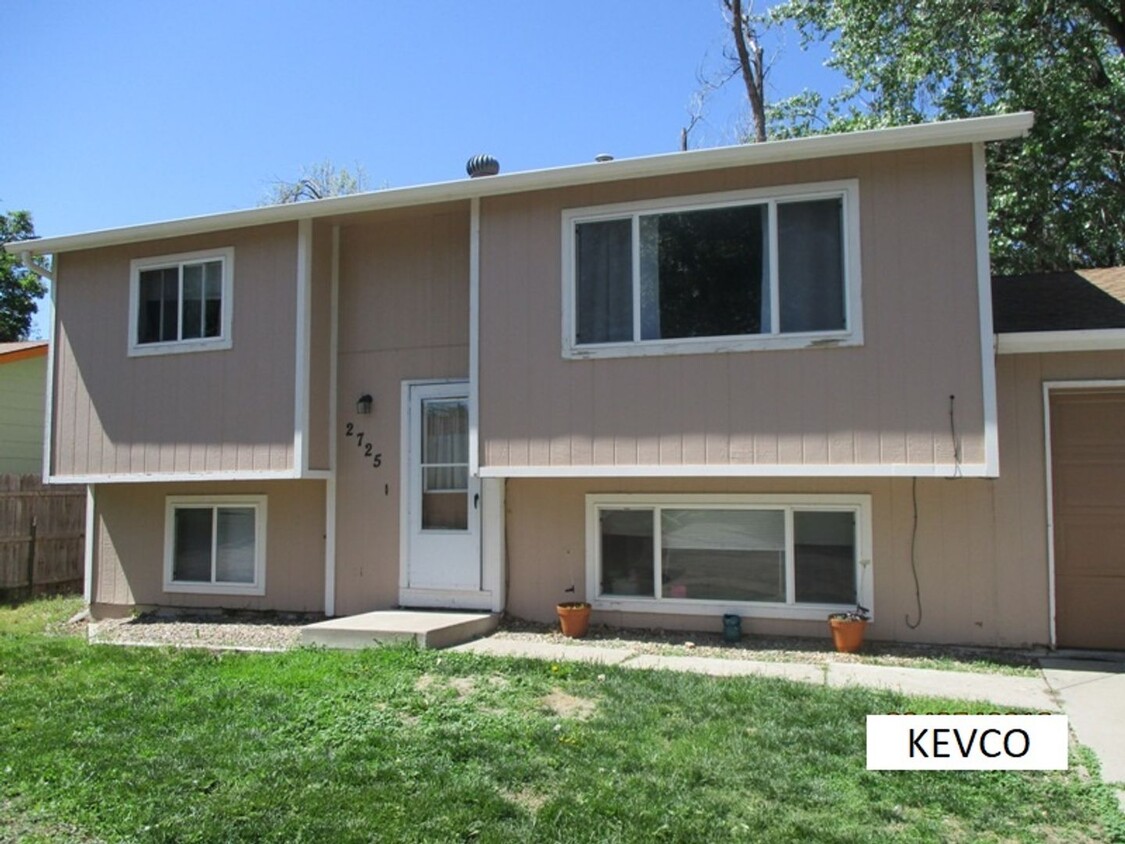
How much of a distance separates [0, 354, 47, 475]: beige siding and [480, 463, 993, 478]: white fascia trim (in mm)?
9805

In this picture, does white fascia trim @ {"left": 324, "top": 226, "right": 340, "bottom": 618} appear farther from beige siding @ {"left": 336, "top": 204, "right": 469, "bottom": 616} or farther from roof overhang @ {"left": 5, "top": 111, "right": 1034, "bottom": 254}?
roof overhang @ {"left": 5, "top": 111, "right": 1034, "bottom": 254}

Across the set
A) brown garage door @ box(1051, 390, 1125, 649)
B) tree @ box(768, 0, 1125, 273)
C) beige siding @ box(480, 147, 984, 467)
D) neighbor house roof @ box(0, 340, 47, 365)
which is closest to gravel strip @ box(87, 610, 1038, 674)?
brown garage door @ box(1051, 390, 1125, 649)

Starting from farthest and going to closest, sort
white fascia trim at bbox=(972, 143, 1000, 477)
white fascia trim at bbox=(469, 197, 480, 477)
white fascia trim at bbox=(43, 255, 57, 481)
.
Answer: white fascia trim at bbox=(43, 255, 57, 481) < white fascia trim at bbox=(469, 197, 480, 477) < white fascia trim at bbox=(972, 143, 1000, 477)

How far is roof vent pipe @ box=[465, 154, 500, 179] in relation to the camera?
8969mm

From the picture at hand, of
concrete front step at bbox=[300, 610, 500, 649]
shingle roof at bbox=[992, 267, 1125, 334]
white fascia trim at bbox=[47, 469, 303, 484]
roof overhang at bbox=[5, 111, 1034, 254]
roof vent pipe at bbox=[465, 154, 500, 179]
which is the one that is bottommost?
concrete front step at bbox=[300, 610, 500, 649]

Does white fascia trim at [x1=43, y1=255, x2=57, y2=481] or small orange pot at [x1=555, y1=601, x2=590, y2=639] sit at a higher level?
white fascia trim at [x1=43, y1=255, x2=57, y2=481]

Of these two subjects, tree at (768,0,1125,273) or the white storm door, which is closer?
the white storm door

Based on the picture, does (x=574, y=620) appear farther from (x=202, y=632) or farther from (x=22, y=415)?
(x=22, y=415)

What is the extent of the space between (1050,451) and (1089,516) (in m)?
0.60

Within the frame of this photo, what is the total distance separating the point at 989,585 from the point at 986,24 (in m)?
10.2

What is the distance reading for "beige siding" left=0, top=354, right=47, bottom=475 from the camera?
1360 cm

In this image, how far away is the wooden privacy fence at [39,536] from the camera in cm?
1147

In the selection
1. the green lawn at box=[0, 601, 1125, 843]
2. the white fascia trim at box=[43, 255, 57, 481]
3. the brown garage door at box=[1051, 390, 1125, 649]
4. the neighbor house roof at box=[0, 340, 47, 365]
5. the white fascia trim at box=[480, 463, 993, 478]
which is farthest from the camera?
the neighbor house roof at box=[0, 340, 47, 365]

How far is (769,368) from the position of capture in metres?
7.04
